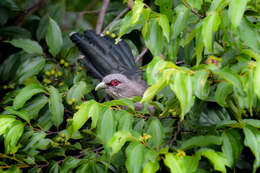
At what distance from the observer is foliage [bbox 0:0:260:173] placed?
4.62 ft

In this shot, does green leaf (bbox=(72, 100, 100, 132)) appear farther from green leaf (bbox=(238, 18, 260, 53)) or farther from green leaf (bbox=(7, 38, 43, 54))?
green leaf (bbox=(7, 38, 43, 54))

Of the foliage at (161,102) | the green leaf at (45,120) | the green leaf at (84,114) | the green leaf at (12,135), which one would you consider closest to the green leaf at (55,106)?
the foliage at (161,102)

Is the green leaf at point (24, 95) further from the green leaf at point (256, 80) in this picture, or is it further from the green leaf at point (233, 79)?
the green leaf at point (256, 80)

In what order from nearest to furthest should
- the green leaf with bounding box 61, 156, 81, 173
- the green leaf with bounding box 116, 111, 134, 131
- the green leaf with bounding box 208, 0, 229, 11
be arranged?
the green leaf with bounding box 208, 0, 229, 11 → the green leaf with bounding box 116, 111, 134, 131 → the green leaf with bounding box 61, 156, 81, 173

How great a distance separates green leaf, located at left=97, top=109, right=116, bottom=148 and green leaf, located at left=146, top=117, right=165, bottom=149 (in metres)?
0.23

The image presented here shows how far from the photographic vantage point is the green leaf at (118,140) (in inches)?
55.0

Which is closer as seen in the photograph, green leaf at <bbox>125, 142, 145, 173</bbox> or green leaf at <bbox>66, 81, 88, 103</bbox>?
green leaf at <bbox>125, 142, 145, 173</bbox>

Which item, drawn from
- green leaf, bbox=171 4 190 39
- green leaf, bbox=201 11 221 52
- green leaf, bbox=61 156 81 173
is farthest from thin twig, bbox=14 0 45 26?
green leaf, bbox=201 11 221 52

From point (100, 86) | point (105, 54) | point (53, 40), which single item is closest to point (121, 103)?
point (100, 86)

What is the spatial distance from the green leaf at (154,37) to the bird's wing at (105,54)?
1.14 metres

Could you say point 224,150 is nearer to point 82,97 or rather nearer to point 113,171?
point 113,171

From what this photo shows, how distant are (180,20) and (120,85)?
129 cm

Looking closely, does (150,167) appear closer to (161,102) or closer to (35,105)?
(161,102)

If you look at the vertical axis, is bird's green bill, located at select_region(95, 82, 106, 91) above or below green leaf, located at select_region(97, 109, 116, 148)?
below
